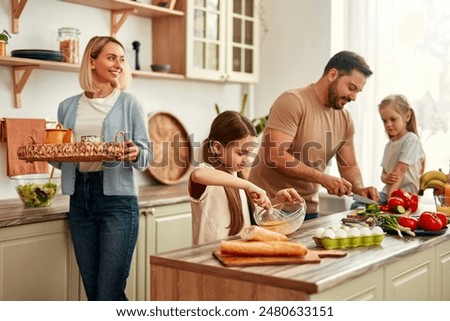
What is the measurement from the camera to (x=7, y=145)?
10.7 feet

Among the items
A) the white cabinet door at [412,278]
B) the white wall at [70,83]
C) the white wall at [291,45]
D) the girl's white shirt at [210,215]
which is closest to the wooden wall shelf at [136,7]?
the white wall at [70,83]

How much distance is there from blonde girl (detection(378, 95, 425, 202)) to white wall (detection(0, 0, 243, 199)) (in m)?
1.40

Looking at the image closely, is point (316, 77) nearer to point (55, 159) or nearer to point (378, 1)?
point (378, 1)

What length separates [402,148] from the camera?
3.68 metres

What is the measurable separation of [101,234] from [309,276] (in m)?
1.43

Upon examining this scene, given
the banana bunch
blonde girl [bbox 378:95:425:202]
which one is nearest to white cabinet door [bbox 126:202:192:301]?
blonde girl [bbox 378:95:425:202]

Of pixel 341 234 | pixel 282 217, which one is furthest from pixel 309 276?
pixel 282 217

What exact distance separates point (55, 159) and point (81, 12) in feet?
4.33

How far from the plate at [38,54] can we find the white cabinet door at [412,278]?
6.96ft

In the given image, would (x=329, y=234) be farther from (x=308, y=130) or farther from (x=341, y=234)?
(x=308, y=130)

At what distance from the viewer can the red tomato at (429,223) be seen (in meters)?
2.33

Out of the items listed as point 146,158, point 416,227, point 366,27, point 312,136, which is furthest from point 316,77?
point 416,227

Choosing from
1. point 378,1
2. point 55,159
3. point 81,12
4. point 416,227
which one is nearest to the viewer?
point 416,227
